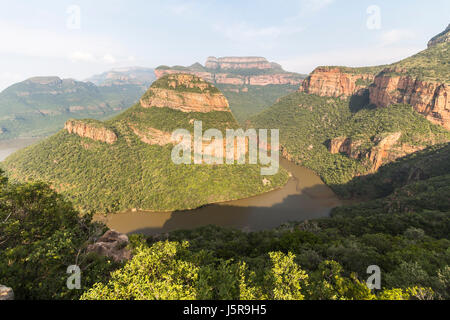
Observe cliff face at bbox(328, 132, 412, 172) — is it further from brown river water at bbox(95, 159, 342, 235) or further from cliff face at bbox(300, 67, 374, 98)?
cliff face at bbox(300, 67, 374, 98)

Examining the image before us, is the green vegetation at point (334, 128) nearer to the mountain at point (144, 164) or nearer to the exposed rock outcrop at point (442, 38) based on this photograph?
the mountain at point (144, 164)

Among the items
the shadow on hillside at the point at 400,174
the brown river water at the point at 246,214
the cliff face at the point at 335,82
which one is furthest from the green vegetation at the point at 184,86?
the cliff face at the point at 335,82

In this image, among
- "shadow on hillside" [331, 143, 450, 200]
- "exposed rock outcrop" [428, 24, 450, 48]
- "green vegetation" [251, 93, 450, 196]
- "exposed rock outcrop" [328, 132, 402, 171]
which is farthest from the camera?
"exposed rock outcrop" [428, 24, 450, 48]

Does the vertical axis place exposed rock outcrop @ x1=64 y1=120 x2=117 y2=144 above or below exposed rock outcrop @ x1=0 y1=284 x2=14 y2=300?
above

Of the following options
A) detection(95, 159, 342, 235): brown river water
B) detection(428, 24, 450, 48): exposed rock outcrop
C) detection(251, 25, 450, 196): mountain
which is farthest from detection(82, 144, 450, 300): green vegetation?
detection(428, 24, 450, 48): exposed rock outcrop

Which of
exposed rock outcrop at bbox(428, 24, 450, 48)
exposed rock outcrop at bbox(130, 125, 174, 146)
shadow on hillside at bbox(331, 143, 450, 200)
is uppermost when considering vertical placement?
exposed rock outcrop at bbox(428, 24, 450, 48)

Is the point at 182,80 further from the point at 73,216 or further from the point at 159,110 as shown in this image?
the point at 73,216

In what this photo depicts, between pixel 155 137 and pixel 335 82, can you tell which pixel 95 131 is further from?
A: pixel 335 82
